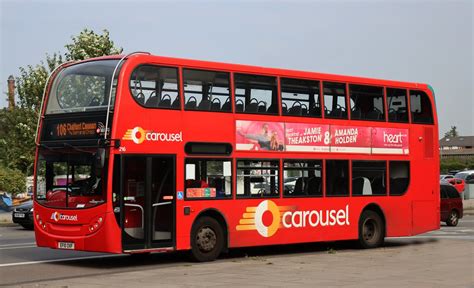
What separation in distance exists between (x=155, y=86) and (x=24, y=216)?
13.7 meters

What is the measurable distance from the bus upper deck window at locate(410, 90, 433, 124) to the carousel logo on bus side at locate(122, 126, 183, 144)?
7714 millimetres

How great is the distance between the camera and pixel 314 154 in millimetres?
19125

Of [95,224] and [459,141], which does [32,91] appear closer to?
[95,224]

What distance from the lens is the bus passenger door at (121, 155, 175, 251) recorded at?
51.5ft

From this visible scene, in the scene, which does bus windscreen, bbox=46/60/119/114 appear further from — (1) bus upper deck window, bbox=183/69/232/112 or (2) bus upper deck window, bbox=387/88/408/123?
(2) bus upper deck window, bbox=387/88/408/123

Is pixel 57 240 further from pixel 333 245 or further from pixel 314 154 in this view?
pixel 333 245

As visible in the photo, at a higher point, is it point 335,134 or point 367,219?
point 335,134

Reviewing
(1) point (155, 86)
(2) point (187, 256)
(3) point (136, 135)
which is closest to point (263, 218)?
(2) point (187, 256)

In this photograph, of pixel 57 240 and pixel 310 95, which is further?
pixel 310 95

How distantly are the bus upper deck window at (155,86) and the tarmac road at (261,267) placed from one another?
3.22 metres

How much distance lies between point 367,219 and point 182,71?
255 inches

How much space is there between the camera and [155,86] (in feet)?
52.9

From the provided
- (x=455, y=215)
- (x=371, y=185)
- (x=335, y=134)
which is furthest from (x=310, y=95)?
(x=455, y=215)

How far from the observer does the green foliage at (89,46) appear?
141 feet
